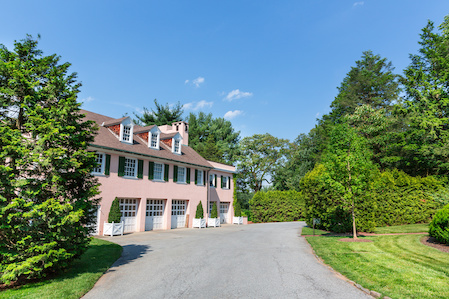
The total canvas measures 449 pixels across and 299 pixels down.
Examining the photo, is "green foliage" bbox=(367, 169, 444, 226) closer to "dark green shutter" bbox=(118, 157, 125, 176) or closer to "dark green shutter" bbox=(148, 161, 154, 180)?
"dark green shutter" bbox=(148, 161, 154, 180)

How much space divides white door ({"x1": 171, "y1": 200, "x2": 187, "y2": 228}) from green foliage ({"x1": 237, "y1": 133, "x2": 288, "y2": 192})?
23.7m

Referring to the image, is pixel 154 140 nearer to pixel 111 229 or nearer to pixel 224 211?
pixel 111 229

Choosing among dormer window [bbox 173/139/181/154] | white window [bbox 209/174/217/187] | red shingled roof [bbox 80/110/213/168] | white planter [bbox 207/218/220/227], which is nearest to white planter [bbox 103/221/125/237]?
red shingled roof [bbox 80/110/213/168]

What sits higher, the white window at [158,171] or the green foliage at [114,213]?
the white window at [158,171]

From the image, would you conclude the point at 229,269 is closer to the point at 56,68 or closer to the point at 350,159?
the point at 56,68

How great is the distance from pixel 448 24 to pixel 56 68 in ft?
128

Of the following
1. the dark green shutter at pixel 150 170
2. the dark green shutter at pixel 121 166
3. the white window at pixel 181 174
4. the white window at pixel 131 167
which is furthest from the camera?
the white window at pixel 181 174

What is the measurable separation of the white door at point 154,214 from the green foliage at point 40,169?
1478cm

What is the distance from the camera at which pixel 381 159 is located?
1356 inches

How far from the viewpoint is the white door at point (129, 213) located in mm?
20891

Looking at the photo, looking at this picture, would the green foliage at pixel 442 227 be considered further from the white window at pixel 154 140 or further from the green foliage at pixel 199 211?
the white window at pixel 154 140

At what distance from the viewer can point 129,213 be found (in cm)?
2141

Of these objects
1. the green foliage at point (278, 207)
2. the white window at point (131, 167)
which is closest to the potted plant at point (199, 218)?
the white window at point (131, 167)

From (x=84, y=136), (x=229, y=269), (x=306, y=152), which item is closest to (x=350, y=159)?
(x=229, y=269)
